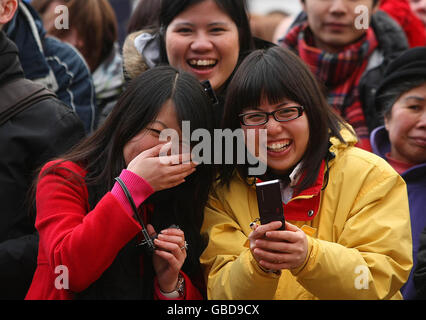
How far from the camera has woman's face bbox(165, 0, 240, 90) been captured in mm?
2871

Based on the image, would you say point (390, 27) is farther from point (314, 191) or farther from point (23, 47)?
point (23, 47)

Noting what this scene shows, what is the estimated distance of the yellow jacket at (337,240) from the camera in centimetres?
220

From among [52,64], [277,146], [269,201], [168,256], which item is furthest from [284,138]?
[52,64]

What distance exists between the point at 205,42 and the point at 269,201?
1035 mm

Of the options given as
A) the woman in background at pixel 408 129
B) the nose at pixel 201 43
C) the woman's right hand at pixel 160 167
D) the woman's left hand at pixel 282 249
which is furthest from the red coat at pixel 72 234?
the woman in background at pixel 408 129

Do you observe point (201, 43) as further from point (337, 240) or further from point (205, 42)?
point (337, 240)

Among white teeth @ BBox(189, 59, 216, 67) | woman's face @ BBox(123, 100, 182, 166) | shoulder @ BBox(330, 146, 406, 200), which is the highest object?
white teeth @ BBox(189, 59, 216, 67)

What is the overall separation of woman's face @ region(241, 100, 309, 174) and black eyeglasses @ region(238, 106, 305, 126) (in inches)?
0.4

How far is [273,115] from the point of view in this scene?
244 centimetres

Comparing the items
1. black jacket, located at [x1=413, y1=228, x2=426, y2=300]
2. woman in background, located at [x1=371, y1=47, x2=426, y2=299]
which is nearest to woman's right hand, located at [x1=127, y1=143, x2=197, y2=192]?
black jacket, located at [x1=413, y1=228, x2=426, y2=300]

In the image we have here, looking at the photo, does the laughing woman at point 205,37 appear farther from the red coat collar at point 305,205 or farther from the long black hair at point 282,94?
the red coat collar at point 305,205

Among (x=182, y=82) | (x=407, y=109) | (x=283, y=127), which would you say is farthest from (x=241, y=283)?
(x=407, y=109)

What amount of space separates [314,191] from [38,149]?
1.09 m

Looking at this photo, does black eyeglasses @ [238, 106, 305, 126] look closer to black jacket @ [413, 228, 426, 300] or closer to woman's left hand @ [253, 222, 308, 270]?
woman's left hand @ [253, 222, 308, 270]
